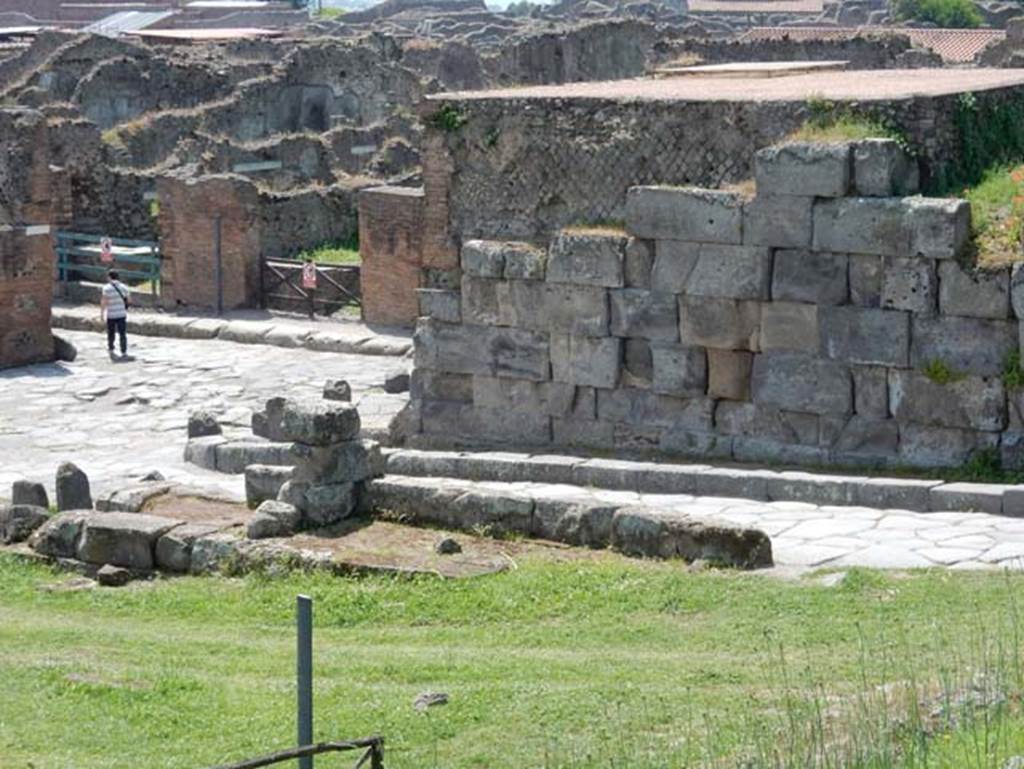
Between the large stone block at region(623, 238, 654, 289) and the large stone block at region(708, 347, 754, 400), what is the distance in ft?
2.68

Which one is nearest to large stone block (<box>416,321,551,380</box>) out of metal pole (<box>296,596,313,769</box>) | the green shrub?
metal pole (<box>296,596,313,769</box>)

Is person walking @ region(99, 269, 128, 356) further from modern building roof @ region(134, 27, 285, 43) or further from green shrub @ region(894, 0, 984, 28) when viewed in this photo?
green shrub @ region(894, 0, 984, 28)

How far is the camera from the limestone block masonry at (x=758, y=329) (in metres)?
15.8

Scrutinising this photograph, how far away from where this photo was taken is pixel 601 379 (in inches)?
701

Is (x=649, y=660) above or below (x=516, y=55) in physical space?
below

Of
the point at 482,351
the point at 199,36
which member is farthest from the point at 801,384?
the point at 199,36

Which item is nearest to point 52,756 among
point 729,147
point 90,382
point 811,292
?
point 811,292

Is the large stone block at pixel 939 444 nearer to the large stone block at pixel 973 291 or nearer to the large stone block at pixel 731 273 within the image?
the large stone block at pixel 973 291

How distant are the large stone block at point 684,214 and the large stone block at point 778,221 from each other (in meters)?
0.10

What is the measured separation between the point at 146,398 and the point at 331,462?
27.6 ft

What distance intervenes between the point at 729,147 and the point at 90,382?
31.8ft

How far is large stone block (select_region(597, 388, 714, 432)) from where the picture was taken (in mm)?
17375

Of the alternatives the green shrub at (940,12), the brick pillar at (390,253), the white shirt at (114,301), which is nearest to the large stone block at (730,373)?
the brick pillar at (390,253)

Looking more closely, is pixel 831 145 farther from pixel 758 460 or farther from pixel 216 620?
pixel 216 620
